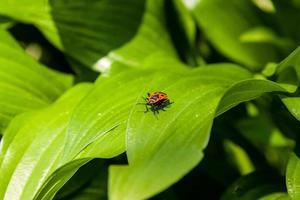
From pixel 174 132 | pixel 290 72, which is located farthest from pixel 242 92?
pixel 290 72

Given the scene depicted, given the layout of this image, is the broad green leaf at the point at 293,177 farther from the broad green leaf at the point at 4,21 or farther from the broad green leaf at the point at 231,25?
the broad green leaf at the point at 4,21

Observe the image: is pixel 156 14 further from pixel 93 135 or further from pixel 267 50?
pixel 93 135

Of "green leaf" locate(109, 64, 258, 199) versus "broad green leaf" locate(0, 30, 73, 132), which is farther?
"broad green leaf" locate(0, 30, 73, 132)

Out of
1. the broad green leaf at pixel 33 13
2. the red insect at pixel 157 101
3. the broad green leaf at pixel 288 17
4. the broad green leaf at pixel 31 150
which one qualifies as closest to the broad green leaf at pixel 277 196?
the red insect at pixel 157 101

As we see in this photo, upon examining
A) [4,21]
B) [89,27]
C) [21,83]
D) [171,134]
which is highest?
[4,21]

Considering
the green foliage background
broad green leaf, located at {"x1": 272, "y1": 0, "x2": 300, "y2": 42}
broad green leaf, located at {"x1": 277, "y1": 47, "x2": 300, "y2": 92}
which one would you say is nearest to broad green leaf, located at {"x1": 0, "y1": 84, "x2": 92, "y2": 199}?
the green foliage background

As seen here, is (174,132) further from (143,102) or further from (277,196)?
(277,196)

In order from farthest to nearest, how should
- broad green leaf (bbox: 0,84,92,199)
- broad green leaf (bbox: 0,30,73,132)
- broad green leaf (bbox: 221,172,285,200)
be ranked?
broad green leaf (bbox: 0,30,73,132), broad green leaf (bbox: 221,172,285,200), broad green leaf (bbox: 0,84,92,199)

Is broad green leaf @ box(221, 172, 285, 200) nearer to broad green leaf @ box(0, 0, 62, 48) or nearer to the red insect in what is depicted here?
the red insect
